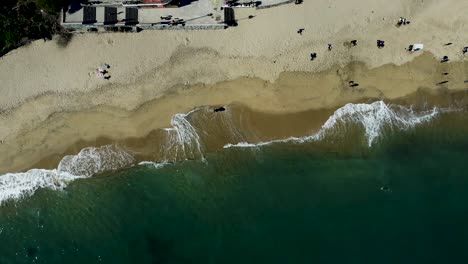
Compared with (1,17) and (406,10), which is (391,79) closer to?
(406,10)

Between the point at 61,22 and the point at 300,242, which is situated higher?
the point at 61,22

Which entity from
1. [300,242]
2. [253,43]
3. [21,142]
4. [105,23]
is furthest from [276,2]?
[21,142]

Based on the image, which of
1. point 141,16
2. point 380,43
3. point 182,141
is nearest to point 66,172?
point 182,141

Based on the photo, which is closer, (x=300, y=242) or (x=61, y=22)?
(x=61, y=22)

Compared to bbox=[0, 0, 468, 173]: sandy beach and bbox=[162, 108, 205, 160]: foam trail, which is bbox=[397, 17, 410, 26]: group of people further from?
bbox=[162, 108, 205, 160]: foam trail

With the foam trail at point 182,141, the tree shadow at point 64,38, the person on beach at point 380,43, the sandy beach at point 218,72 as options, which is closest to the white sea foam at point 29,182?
the sandy beach at point 218,72
